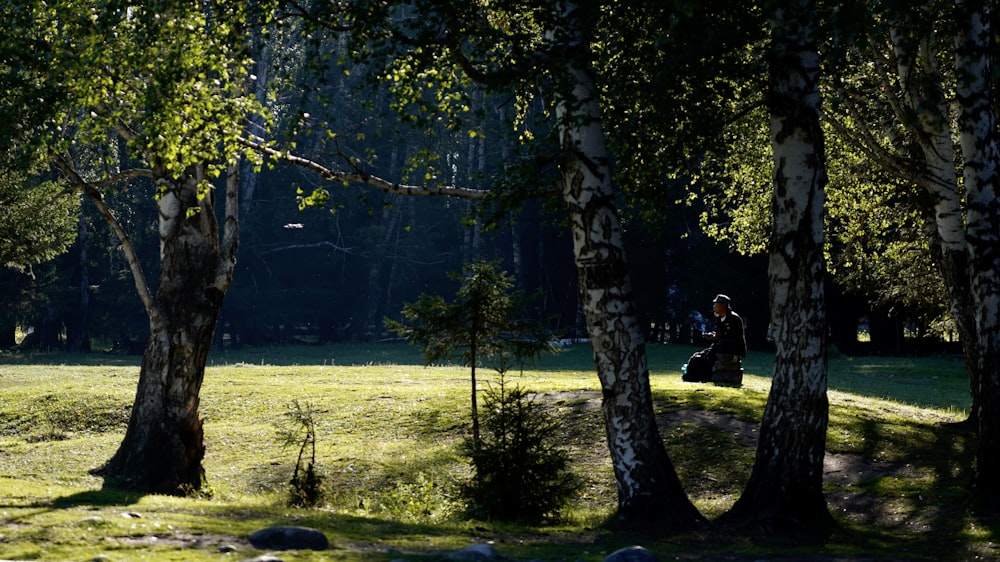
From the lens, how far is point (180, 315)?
15.2 m

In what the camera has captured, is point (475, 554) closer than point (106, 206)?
Yes

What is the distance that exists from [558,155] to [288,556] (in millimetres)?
4761

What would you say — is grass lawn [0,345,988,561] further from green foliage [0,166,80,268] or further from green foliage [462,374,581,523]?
green foliage [0,166,80,268]

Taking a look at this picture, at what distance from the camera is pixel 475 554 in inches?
300

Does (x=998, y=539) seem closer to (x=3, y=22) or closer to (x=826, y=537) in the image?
(x=826, y=537)

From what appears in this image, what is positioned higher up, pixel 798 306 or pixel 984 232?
pixel 984 232

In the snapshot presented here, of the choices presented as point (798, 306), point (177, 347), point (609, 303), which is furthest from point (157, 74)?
point (798, 306)

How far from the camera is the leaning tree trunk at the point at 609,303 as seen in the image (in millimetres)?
10375

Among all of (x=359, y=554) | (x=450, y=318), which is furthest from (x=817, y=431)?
(x=450, y=318)

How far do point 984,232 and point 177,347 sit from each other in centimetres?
1016

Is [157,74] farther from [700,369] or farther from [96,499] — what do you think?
[700,369]

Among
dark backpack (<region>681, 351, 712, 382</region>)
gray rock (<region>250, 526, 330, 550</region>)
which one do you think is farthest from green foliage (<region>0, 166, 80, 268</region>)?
gray rock (<region>250, 526, 330, 550</region>)

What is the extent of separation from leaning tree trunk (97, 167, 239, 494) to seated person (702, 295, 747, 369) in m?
8.26

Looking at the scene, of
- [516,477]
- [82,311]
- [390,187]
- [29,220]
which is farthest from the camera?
[82,311]
